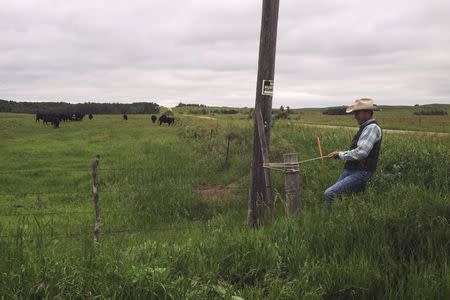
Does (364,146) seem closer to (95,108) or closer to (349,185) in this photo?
(349,185)

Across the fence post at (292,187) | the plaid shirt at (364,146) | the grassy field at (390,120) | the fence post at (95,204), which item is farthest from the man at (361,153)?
the grassy field at (390,120)

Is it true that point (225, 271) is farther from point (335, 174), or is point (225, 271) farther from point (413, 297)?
point (335, 174)

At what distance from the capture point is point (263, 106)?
6766 millimetres

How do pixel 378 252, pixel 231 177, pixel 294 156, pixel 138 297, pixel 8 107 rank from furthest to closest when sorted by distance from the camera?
pixel 8 107, pixel 231 177, pixel 294 156, pixel 378 252, pixel 138 297

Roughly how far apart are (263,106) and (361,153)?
1.46 m

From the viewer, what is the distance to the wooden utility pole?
661cm

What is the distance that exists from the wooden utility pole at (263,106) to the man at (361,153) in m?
0.92

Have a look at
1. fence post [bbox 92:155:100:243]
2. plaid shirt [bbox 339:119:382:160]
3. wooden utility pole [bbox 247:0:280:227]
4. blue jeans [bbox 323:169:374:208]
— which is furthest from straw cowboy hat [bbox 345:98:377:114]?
fence post [bbox 92:155:100:243]

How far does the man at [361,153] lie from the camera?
6590 millimetres

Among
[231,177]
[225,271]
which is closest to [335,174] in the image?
[231,177]

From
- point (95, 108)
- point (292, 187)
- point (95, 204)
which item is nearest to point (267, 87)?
point (292, 187)

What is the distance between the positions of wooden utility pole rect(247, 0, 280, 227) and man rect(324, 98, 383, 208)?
916 mm

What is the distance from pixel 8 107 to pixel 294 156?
133 metres

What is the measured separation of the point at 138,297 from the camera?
145 inches
